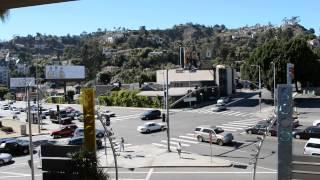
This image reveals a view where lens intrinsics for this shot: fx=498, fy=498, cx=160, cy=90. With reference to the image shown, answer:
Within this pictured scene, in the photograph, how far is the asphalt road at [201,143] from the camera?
36594mm

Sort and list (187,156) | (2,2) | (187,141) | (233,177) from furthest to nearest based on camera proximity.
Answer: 1. (187,141)
2. (187,156)
3. (233,177)
4. (2,2)

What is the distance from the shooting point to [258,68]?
83.9 m

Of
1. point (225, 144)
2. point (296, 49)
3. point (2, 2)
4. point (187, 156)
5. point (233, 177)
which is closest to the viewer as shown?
point (2, 2)

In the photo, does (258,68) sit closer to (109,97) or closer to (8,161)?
(109,97)

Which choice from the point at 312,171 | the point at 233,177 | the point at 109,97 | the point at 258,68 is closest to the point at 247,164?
the point at 233,177

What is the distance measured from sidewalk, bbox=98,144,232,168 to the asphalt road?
1188 millimetres

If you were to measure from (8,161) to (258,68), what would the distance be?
5039 cm

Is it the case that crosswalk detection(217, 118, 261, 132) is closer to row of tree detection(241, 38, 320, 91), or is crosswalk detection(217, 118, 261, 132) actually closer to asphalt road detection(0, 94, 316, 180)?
asphalt road detection(0, 94, 316, 180)

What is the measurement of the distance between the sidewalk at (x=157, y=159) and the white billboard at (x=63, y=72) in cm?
8098

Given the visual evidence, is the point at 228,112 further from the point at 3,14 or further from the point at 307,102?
the point at 3,14

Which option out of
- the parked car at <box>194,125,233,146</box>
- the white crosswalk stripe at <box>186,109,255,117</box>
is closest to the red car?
the parked car at <box>194,125,233,146</box>

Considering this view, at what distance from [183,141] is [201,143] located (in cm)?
281

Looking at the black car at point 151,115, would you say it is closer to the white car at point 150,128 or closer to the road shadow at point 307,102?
the white car at point 150,128

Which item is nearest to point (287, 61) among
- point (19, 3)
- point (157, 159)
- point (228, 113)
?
point (228, 113)
